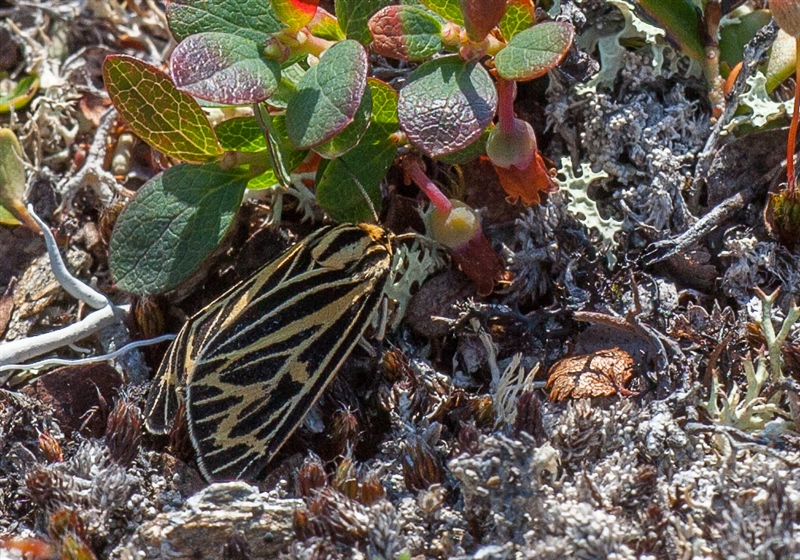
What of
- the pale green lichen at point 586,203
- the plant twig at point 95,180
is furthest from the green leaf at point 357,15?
the plant twig at point 95,180

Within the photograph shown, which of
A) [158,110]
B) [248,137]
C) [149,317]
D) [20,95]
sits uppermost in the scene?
[158,110]

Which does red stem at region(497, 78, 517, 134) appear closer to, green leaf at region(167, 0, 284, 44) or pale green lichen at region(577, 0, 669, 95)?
pale green lichen at region(577, 0, 669, 95)

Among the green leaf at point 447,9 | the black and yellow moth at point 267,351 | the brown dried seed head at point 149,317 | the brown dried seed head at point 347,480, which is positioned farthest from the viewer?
the brown dried seed head at point 149,317

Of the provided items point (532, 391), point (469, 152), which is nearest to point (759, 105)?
point (469, 152)

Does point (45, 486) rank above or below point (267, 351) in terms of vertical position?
below

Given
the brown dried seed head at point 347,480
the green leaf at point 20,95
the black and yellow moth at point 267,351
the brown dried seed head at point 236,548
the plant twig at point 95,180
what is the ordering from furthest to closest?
1. the green leaf at point 20,95
2. the plant twig at point 95,180
3. the black and yellow moth at point 267,351
4. the brown dried seed head at point 347,480
5. the brown dried seed head at point 236,548

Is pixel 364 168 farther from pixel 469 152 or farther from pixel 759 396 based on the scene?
pixel 759 396

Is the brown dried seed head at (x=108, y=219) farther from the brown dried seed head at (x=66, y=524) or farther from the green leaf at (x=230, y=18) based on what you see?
the brown dried seed head at (x=66, y=524)

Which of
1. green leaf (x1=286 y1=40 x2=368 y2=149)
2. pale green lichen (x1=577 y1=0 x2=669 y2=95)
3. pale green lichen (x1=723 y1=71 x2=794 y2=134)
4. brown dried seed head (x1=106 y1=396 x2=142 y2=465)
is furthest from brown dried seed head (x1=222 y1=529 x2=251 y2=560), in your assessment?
pale green lichen (x1=723 y1=71 x2=794 y2=134)
